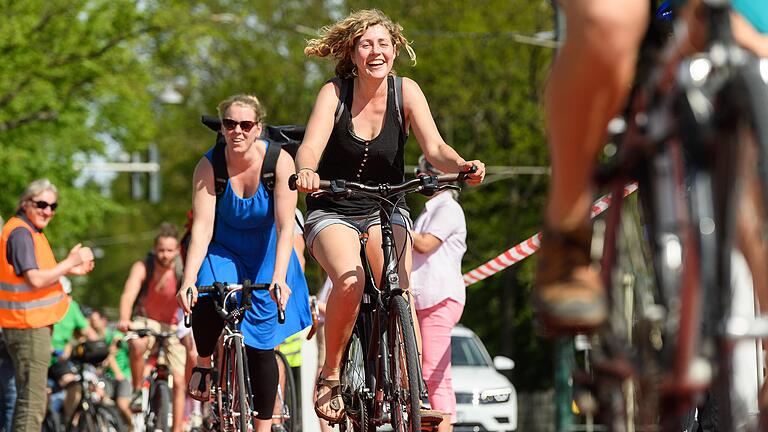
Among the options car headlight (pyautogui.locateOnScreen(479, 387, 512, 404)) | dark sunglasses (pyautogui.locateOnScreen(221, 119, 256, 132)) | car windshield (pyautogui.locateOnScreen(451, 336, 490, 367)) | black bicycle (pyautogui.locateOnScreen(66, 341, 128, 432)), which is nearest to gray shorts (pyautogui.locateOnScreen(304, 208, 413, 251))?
dark sunglasses (pyautogui.locateOnScreen(221, 119, 256, 132))

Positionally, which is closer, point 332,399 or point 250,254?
point 332,399

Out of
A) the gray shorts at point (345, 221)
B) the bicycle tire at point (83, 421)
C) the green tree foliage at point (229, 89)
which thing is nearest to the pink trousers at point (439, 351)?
the gray shorts at point (345, 221)

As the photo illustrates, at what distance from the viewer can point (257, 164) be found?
914 centimetres

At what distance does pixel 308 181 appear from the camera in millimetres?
7188

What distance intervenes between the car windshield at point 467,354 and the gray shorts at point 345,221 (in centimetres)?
1081

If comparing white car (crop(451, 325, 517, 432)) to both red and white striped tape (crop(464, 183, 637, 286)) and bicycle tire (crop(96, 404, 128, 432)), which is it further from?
bicycle tire (crop(96, 404, 128, 432))

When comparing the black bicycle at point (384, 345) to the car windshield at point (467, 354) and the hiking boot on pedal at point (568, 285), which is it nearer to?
the hiking boot on pedal at point (568, 285)

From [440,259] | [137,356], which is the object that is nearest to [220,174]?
[440,259]

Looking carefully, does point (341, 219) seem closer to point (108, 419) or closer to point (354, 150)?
point (354, 150)

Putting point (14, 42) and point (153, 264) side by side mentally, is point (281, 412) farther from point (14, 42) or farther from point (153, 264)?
point (14, 42)

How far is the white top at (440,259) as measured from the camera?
34.9 feet

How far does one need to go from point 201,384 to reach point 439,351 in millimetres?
1798

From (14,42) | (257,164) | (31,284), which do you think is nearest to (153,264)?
(31,284)

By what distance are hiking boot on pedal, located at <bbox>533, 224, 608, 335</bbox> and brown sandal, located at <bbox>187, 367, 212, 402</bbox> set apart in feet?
18.1
